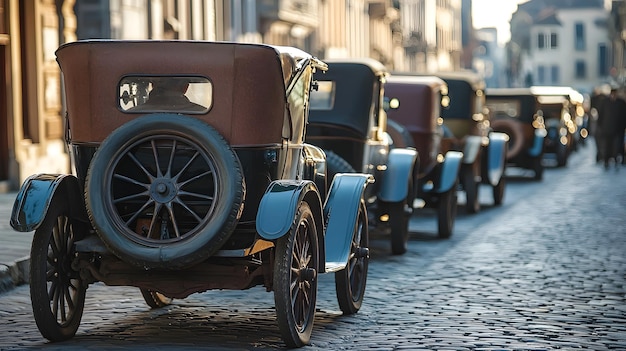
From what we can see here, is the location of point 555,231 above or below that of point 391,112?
below

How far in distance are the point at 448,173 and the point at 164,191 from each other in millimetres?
7849

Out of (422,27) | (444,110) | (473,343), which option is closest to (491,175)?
Result: (444,110)

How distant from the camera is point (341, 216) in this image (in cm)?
873

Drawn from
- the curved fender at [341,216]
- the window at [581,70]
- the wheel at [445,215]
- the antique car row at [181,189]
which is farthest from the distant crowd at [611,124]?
the window at [581,70]

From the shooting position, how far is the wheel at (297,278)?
24.1ft

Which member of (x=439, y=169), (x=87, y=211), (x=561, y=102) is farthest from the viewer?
(x=561, y=102)

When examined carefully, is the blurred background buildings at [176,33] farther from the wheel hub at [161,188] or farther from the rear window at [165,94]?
the wheel hub at [161,188]

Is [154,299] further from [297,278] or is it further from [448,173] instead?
[448,173]

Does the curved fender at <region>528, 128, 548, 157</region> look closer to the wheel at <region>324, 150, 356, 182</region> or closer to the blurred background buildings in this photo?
the blurred background buildings

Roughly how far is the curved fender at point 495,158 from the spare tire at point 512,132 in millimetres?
6115

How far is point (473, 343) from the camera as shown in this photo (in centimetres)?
764

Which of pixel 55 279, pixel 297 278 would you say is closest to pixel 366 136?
pixel 297 278

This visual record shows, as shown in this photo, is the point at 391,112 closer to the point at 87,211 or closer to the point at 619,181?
the point at 87,211

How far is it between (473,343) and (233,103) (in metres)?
1.80
